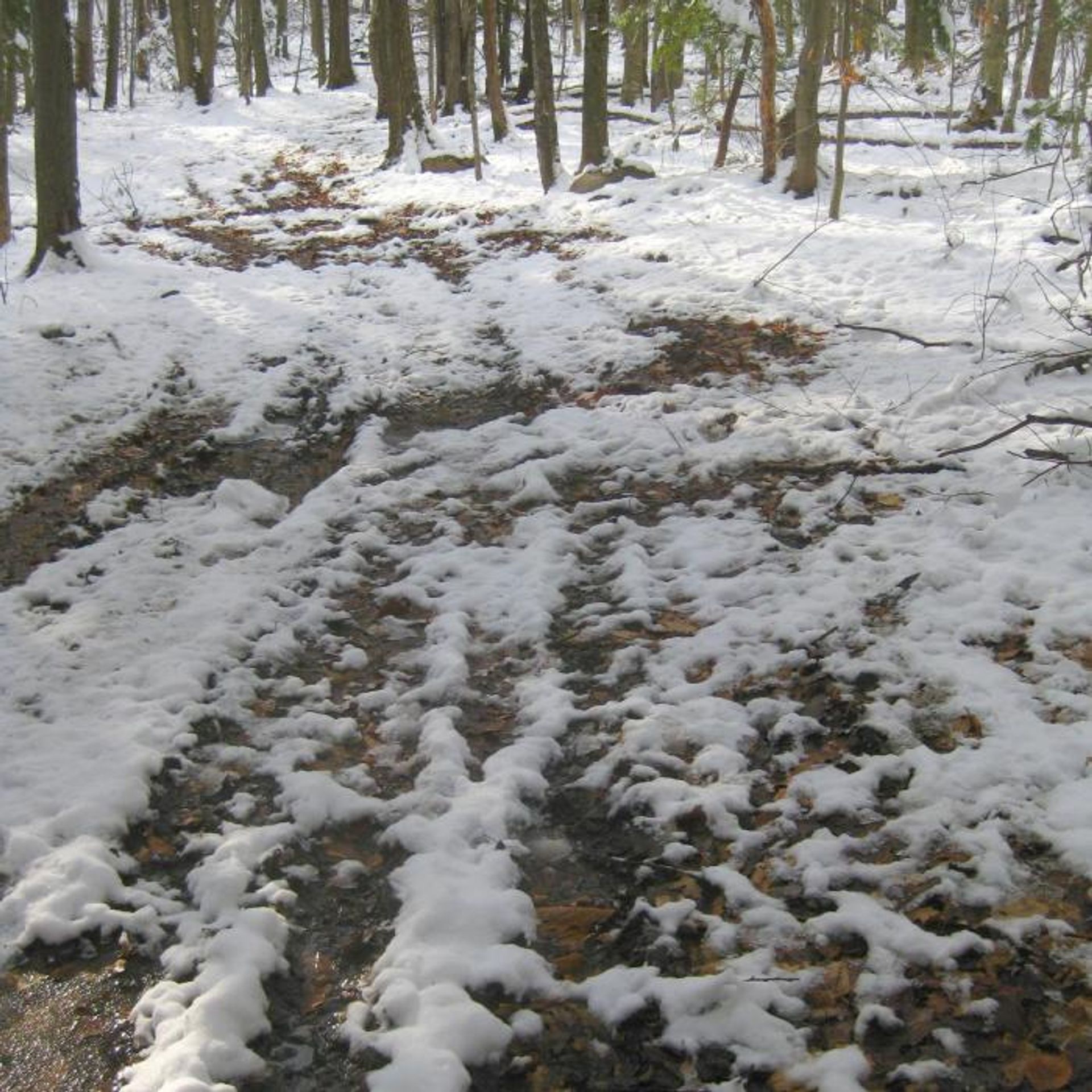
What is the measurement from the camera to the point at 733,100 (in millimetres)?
13023

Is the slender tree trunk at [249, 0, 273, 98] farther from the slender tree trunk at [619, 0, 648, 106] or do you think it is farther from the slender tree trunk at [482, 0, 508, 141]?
the slender tree trunk at [482, 0, 508, 141]

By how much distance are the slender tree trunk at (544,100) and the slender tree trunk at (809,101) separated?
3743 millimetres

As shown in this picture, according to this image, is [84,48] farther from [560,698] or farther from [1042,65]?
[560,698]

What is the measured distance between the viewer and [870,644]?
4.13 metres

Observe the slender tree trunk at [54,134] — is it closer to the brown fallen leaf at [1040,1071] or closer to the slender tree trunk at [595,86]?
the slender tree trunk at [595,86]

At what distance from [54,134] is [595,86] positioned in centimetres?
731

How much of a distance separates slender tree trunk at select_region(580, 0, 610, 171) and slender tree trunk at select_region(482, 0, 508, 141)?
187 inches

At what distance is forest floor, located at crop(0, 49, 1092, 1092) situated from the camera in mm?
2689

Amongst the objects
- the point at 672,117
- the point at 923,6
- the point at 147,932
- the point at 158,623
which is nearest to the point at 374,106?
the point at 672,117

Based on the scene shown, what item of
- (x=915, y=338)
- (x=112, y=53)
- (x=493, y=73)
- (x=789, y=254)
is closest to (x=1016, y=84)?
(x=493, y=73)

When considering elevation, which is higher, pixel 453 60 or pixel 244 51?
pixel 244 51

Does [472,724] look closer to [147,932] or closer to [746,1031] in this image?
[147,932]

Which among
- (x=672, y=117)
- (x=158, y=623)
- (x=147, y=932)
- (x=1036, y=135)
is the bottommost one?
(x=147, y=932)

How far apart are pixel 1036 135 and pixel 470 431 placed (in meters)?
4.06
